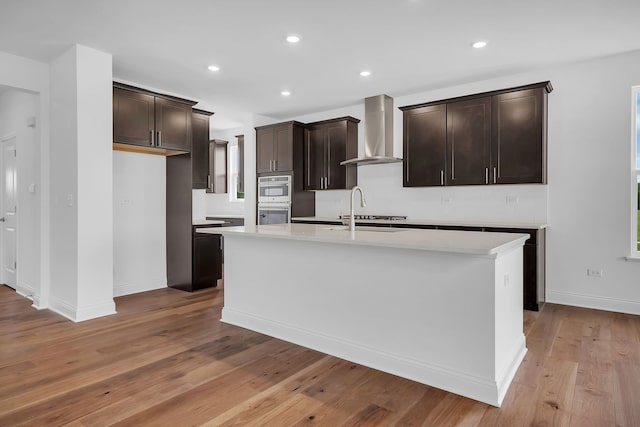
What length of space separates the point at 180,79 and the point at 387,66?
2.47 m

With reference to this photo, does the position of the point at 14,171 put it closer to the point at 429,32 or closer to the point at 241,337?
the point at 241,337

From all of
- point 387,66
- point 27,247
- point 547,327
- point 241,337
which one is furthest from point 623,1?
point 27,247

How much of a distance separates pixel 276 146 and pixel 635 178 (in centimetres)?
460

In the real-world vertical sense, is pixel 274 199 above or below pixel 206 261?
above

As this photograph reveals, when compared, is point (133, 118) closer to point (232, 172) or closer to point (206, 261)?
point (206, 261)

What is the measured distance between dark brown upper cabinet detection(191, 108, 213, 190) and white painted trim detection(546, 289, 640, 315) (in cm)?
450

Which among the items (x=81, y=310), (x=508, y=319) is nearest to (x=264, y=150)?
(x=81, y=310)

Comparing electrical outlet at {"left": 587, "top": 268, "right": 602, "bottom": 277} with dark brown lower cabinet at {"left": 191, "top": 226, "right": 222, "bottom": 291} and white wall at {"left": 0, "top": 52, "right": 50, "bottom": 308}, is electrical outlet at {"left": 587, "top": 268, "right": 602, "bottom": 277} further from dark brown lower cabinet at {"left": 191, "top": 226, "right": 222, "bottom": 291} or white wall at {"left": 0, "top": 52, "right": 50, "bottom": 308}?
white wall at {"left": 0, "top": 52, "right": 50, "bottom": 308}

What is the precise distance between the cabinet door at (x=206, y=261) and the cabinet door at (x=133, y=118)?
1.38 m

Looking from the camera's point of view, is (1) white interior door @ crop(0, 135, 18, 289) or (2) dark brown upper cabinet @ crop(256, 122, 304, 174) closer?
(1) white interior door @ crop(0, 135, 18, 289)

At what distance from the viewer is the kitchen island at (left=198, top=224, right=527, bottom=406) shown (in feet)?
7.18

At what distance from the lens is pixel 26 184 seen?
4.63 metres

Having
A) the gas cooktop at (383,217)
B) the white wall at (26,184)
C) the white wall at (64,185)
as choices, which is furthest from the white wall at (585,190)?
the white wall at (26,184)

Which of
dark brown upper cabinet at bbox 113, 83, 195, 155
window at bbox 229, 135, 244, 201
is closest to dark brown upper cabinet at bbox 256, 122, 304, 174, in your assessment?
window at bbox 229, 135, 244, 201
